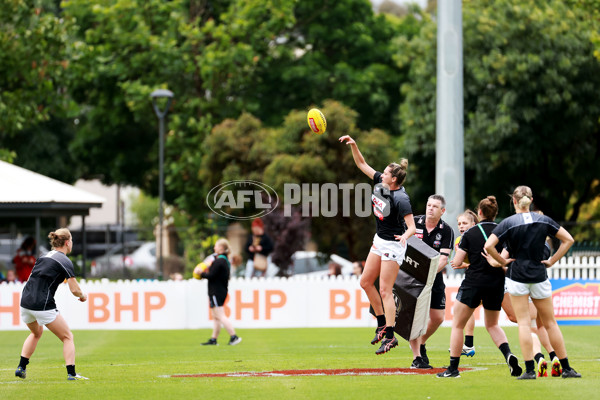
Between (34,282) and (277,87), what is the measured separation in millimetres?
26538

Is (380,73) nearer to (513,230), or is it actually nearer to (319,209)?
(319,209)

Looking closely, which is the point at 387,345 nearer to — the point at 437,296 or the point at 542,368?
the point at 437,296

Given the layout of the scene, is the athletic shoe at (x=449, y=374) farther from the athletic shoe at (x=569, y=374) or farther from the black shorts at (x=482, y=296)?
the athletic shoe at (x=569, y=374)

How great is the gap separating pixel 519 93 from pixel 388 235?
19.3m

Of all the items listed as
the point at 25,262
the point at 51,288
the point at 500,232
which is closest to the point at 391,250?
the point at 500,232

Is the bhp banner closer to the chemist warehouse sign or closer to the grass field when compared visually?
the chemist warehouse sign

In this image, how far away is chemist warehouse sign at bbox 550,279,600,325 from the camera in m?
18.8

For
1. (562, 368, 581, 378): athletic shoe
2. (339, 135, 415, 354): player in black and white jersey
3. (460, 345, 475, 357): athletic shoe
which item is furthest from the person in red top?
(562, 368, 581, 378): athletic shoe

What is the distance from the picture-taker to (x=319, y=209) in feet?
96.4

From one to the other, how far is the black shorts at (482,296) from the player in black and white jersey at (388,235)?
93 centimetres

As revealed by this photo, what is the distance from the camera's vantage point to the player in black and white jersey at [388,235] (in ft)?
34.3

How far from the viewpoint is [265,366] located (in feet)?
38.6

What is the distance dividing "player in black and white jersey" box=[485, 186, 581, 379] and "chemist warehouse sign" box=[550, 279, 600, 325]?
9.57 metres

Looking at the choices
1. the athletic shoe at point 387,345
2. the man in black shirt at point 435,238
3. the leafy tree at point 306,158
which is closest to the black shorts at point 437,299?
the man in black shirt at point 435,238
